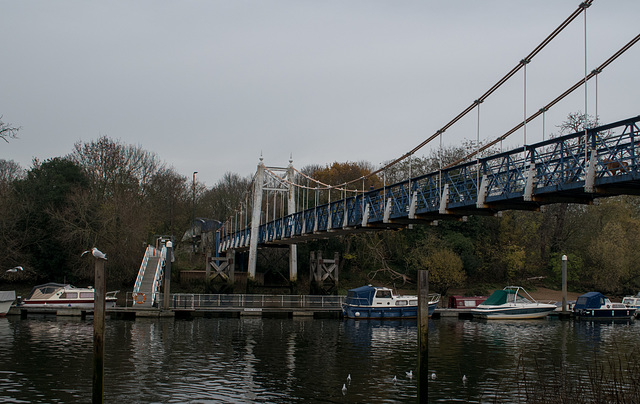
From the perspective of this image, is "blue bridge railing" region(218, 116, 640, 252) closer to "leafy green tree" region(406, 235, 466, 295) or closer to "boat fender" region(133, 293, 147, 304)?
"boat fender" region(133, 293, 147, 304)

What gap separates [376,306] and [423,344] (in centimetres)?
2731

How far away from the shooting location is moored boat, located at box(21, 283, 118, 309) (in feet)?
140

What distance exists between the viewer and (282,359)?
83.0ft

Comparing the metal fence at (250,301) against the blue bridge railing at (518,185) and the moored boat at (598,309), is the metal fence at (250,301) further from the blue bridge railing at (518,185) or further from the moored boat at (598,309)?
the moored boat at (598,309)

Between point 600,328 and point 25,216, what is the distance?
145 feet

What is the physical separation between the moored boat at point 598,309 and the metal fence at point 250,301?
1694 cm

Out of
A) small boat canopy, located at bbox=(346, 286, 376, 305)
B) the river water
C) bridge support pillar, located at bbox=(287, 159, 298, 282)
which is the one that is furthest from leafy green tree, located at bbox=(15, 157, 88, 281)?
small boat canopy, located at bbox=(346, 286, 376, 305)

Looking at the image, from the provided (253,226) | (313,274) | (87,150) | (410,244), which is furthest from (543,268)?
(87,150)

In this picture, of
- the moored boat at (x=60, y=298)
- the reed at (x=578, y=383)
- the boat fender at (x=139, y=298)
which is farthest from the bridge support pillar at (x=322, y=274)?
the reed at (x=578, y=383)

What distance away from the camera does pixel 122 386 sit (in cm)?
1939

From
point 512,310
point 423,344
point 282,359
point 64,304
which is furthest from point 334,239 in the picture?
point 423,344

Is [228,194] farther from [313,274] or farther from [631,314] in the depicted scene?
[631,314]

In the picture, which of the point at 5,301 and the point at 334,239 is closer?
the point at 5,301

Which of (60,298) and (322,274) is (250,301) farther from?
(322,274)
